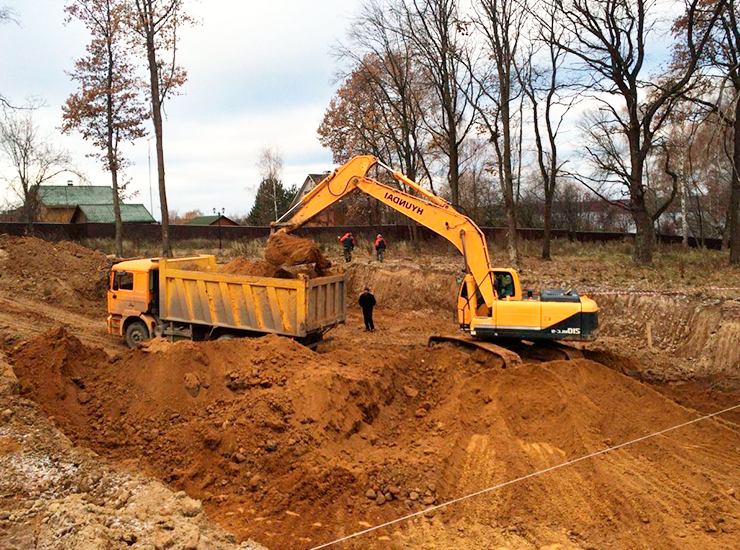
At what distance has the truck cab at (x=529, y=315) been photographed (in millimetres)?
11547

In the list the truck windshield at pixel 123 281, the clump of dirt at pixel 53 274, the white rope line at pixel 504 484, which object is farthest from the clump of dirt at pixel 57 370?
the clump of dirt at pixel 53 274

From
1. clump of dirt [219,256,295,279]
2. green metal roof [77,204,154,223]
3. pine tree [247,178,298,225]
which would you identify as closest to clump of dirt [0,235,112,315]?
clump of dirt [219,256,295,279]

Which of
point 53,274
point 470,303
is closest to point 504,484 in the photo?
point 470,303

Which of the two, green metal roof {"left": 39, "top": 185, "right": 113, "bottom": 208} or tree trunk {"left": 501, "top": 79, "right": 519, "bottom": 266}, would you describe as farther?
green metal roof {"left": 39, "top": 185, "right": 113, "bottom": 208}

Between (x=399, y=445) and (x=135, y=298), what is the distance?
28.7 feet

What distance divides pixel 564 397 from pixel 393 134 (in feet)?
84.8

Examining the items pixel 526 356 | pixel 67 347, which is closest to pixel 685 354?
pixel 526 356

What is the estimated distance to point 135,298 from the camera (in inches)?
569

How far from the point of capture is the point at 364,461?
8.08 meters

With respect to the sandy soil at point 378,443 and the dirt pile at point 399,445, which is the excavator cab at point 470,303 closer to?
the sandy soil at point 378,443

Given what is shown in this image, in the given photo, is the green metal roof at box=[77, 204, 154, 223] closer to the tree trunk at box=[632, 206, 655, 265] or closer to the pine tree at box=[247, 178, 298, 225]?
the pine tree at box=[247, 178, 298, 225]

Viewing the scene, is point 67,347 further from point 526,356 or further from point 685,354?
point 685,354

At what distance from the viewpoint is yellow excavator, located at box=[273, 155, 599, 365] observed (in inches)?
457

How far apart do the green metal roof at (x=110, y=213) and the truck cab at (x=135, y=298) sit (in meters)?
34.6
